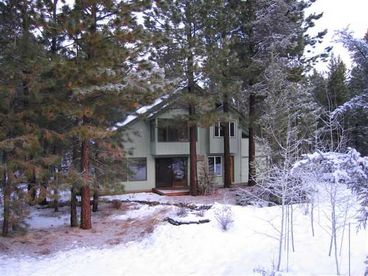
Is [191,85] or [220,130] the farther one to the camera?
[220,130]

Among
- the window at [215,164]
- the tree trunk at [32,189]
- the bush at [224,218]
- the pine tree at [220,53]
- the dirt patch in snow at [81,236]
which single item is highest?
the pine tree at [220,53]

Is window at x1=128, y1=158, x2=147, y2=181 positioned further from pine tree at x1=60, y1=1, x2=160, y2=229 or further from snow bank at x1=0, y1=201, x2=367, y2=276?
snow bank at x1=0, y1=201, x2=367, y2=276

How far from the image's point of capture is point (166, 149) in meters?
22.1

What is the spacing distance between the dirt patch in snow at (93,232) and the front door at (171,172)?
18.9ft

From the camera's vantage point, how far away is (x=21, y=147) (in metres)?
10.2

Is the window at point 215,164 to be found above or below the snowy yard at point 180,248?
above

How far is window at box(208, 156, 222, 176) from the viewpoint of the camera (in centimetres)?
2352

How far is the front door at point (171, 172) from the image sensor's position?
2266 cm

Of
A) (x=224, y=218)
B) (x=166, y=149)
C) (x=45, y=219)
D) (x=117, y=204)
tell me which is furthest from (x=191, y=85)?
(x=45, y=219)

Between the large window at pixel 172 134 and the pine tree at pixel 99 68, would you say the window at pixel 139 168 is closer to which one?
the large window at pixel 172 134

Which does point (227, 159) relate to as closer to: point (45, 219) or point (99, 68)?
point (45, 219)

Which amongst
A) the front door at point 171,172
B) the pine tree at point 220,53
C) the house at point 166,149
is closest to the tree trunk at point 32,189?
the house at point 166,149

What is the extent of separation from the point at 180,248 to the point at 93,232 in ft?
12.0

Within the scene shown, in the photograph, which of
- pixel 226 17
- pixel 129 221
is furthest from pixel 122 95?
pixel 226 17
